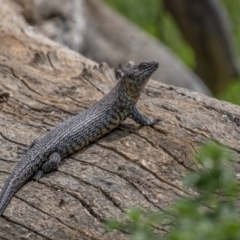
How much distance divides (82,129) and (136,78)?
712 mm

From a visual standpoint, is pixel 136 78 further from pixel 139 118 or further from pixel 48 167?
pixel 48 167

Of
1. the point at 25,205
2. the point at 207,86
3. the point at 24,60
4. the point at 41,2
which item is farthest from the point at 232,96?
the point at 25,205

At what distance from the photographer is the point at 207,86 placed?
14.3 meters

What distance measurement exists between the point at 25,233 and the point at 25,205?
31 cm

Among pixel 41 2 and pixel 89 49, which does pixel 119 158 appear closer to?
pixel 41 2

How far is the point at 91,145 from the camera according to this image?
17.5ft

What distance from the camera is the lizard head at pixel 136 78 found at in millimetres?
5748

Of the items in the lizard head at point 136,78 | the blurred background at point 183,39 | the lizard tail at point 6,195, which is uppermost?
the blurred background at point 183,39

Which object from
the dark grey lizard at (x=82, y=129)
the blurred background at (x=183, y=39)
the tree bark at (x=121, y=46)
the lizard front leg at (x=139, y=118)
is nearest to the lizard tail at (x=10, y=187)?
the dark grey lizard at (x=82, y=129)

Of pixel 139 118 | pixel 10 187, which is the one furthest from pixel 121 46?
pixel 10 187

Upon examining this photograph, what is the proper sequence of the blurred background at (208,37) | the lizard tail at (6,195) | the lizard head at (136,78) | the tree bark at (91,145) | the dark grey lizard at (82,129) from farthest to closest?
the blurred background at (208,37) → the lizard head at (136,78) → the dark grey lizard at (82,129) → the lizard tail at (6,195) → the tree bark at (91,145)

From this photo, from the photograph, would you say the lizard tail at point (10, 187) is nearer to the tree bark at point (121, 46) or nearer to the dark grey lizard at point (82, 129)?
the dark grey lizard at point (82, 129)

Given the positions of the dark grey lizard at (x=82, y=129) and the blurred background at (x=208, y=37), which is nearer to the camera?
the dark grey lizard at (x=82, y=129)

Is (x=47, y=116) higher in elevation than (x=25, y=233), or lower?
higher
